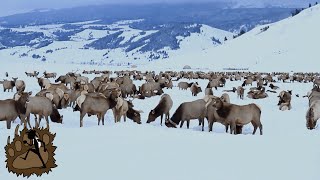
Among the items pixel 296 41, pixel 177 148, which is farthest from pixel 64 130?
pixel 296 41

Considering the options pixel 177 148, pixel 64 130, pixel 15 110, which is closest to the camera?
pixel 177 148

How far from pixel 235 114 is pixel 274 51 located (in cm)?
9940

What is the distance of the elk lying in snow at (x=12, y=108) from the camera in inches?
526

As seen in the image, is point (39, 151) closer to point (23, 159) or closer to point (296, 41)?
point (23, 159)

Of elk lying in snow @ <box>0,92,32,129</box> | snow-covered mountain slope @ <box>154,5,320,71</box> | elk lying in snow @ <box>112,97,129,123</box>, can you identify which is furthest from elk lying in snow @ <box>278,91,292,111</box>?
snow-covered mountain slope @ <box>154,5,320,71</box>

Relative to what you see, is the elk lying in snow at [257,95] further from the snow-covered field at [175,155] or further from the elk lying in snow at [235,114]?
the snow-covered field at [175,155]

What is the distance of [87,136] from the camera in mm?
11711

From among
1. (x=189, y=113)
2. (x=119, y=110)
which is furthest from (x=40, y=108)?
(x=189, y=113)

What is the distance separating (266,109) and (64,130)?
12666 mm

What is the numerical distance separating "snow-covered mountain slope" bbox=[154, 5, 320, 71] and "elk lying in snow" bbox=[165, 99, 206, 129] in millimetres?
70901

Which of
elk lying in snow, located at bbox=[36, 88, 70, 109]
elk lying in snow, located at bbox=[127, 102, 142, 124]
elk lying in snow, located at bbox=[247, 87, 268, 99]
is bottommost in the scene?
elk lying in snow, located at bbox=[247, 87, 268, 99]

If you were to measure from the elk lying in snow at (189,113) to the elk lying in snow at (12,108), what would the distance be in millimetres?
5160

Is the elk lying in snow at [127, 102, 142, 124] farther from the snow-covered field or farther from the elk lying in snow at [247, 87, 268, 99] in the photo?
the elk lying in snow at [247, 87, 268, 99]

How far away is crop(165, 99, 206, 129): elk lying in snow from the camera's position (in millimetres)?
16356
